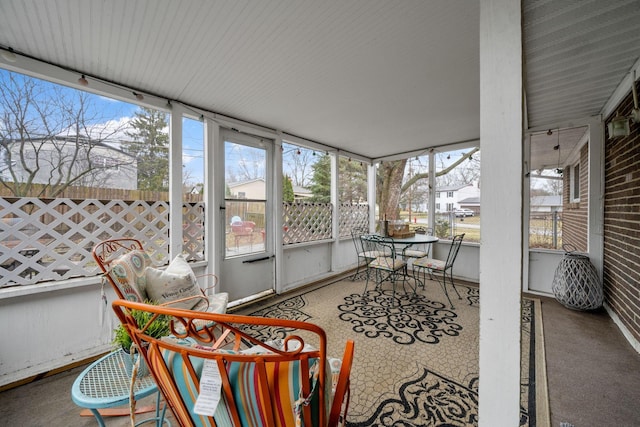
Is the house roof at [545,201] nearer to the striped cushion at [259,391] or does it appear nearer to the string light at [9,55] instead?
the striped cushion at [259,391]

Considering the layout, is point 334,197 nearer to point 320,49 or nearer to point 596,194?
point 320,49

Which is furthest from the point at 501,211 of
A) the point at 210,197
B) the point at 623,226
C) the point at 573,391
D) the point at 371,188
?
the point at 371,188

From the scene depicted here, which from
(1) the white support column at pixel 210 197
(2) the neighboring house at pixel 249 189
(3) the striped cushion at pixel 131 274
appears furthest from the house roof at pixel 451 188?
(3) the striped cushion at pixel 131 274

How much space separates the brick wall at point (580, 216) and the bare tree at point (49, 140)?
534cm

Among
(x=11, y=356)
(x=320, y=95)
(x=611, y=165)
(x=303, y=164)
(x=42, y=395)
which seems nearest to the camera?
(x=42, y=395)

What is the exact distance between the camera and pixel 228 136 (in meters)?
3.05

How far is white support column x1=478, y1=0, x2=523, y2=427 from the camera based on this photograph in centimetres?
89

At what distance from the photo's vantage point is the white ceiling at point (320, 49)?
140 cm

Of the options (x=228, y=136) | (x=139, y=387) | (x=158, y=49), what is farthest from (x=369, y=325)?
(x=158, y=49)

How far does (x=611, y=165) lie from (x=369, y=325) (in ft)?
10.1

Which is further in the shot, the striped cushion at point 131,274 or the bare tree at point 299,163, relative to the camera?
the bare tree at point 299,163

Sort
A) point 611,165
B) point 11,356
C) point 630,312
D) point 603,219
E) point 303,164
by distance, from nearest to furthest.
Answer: point 11,356, point 630,312, point 611,165, point 603,219, point 303,164

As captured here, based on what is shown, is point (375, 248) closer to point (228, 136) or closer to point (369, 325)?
point (369, 325)

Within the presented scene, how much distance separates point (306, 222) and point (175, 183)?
2.02 meters
